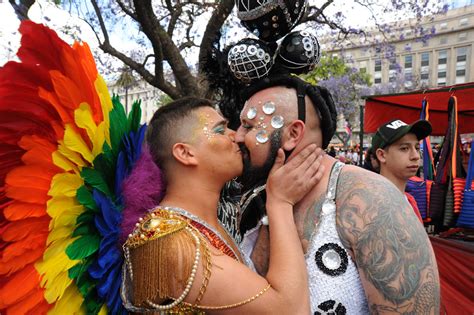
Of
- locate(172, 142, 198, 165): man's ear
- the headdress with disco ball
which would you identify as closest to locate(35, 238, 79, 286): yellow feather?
locate(172, 142, 198, 165): man's ear

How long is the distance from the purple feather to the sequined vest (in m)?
0.79

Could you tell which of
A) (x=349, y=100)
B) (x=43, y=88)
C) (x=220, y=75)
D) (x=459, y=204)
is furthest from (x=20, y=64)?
(x=349, y=100)

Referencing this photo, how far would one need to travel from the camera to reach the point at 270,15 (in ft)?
5.90

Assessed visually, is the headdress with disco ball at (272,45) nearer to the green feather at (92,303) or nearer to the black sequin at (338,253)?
the black sequin at (338,253)

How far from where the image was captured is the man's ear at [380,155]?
394 cm

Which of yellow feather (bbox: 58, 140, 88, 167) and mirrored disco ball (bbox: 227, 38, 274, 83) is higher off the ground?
mirrored disco ball (bbox: 227, 38, 274, 83)

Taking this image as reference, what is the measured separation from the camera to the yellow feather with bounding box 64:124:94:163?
5.18 ft

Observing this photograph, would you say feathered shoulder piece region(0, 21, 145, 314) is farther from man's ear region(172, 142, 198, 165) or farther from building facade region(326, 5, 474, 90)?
building facade region(326, 5, 474, 90)

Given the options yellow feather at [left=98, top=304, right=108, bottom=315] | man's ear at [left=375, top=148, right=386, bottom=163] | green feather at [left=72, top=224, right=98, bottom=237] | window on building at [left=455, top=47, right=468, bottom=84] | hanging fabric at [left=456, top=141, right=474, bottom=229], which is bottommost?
window on building at [left=455, top=47, right=468, bottom=84]

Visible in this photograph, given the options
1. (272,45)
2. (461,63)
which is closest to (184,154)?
(272,45)

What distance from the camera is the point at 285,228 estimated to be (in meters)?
1.53

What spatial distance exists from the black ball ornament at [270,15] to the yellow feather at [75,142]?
0.98 m

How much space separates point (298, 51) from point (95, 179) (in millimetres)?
1137

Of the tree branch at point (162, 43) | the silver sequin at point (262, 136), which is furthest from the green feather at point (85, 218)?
the tree branch at point (162, 43)
